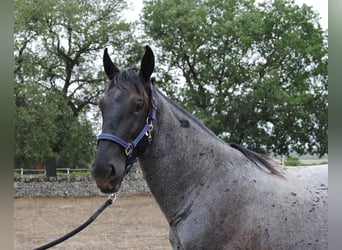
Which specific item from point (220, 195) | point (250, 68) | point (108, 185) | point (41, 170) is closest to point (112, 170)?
point (108, 185)

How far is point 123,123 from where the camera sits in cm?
227

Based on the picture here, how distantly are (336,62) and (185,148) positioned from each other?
153 cm

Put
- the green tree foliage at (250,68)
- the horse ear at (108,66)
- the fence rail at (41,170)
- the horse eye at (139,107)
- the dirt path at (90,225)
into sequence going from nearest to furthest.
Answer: the horse eye at (139,107) → the horse ear at (108,66) → the dirt path at (90,225) → the green tree foliage at (250,68) → the fence rail at (41,170)

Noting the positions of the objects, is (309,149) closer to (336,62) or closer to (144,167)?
(144,167)

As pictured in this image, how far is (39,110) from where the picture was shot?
17797 millimetres

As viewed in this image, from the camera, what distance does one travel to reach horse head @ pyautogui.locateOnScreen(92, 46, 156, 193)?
2205mm

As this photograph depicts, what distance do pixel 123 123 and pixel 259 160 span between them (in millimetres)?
937

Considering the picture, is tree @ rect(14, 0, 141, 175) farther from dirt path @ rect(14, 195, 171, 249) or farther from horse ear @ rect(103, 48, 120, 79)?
horse ear @ rect(103, 48, 120, 79)

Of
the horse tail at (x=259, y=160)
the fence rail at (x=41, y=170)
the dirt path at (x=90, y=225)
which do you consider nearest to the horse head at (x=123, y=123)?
the horse tail at (x=259, y=160)

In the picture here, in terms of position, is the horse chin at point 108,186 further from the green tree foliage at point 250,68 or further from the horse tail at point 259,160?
the green tree foliage at point 250,68

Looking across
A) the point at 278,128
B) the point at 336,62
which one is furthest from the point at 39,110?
the point at 336,62

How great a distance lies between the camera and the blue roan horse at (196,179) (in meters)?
2.24

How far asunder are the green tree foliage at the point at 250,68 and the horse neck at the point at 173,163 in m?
14.1

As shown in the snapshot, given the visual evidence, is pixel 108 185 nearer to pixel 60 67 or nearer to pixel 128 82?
pixel 128 82
